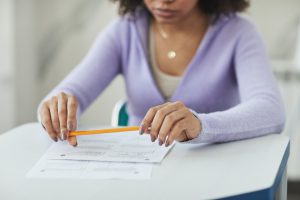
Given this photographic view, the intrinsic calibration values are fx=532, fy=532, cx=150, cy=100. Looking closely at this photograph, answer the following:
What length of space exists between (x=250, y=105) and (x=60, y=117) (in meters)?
0.39

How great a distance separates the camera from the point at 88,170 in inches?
33.2

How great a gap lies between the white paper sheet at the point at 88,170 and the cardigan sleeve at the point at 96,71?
0.45m

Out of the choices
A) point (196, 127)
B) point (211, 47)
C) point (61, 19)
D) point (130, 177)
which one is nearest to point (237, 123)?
point (196, 127)

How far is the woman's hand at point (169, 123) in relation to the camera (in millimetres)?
905

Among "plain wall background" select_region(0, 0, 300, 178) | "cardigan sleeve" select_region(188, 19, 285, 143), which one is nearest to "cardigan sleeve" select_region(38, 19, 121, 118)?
"cardigan sleeve" select_region(188, 19, 285, 143)

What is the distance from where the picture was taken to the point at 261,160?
0.88 meters

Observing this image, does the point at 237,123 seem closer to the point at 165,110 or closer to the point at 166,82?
the point at 165,110

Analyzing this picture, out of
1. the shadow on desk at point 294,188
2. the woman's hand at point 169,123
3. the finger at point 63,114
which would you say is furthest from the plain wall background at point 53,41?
the woman's hand at point 169,123

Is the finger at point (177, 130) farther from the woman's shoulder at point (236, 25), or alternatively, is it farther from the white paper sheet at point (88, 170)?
the woman's shoulder at point (236, 25)

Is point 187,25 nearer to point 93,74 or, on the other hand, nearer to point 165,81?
point 165,81

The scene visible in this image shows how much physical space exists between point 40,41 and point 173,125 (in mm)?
2172

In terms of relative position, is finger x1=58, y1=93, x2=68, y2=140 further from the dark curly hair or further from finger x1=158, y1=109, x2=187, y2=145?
the dark curly hair

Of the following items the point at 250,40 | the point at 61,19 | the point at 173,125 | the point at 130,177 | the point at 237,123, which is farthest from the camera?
the point at 61,19

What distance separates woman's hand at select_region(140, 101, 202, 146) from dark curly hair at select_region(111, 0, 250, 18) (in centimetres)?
59
